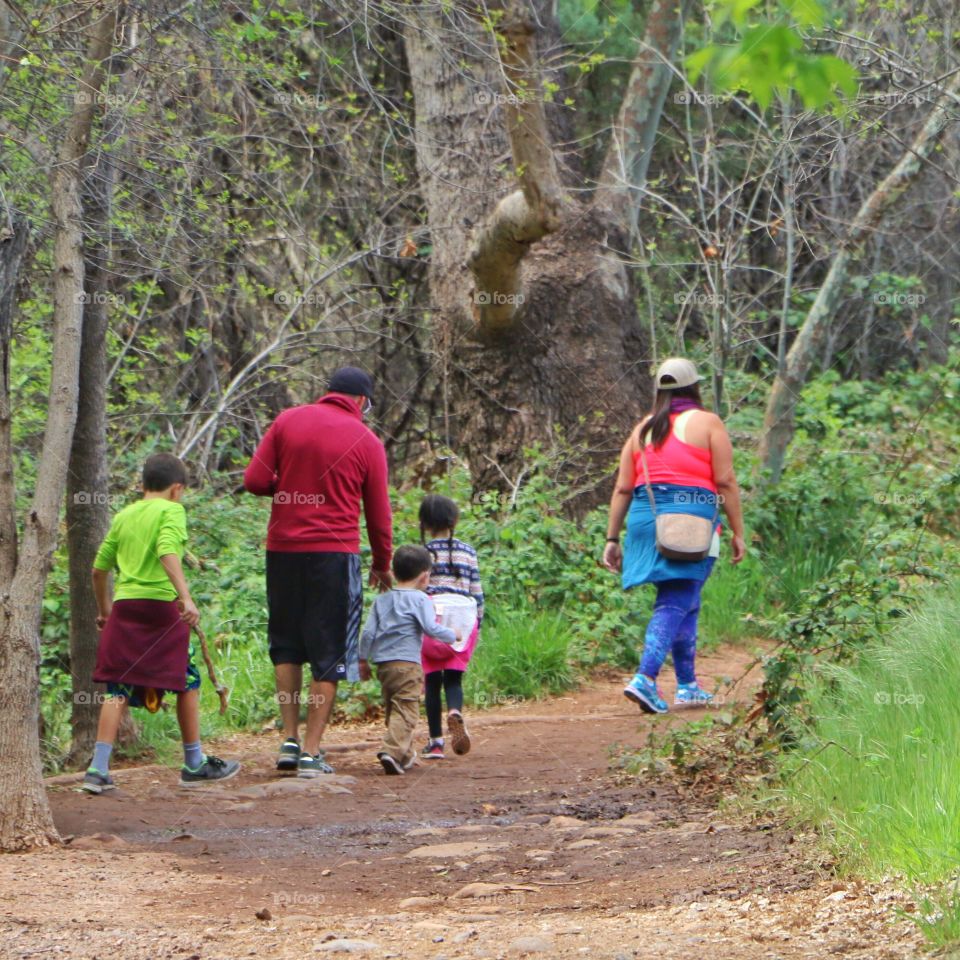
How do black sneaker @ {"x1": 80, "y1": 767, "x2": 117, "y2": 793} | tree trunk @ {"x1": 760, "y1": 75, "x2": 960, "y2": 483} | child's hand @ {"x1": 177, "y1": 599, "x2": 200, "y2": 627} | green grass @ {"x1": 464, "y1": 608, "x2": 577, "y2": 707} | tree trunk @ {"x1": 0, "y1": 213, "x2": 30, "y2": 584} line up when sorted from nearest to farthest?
tree trunk @ {"x1": 0, "y1": 213, "x2": 30, "y2": 584} < black sneaker @ {"x1": 80, "y1": 767, "x2": 117, "y2": 793} < child's hand @ {"x1": 177, "y1": 599, "x2": 200, "y2": 627} < green grass @ {"x1": 464, "y1": 608, "x2": 577, "y2": 707} < tree trunk @ {"x1": 760, "y1": 75, "x2": 960, "y2": 483}

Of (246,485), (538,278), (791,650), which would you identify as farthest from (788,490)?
(246,485)

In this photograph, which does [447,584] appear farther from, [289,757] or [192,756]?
[192,756]

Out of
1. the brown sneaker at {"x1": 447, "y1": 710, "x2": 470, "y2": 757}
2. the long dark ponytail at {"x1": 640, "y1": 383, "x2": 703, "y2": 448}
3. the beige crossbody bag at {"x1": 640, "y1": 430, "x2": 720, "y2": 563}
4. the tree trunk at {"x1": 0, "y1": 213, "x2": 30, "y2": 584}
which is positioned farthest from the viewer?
the long dark ponytail at {"x1": 640, "y1": 383, "x2": 703, "y2": 448}

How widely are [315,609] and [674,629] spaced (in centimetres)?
220

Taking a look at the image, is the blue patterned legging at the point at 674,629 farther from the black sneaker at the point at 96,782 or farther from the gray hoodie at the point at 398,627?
the black sneaker at the point at 96,782

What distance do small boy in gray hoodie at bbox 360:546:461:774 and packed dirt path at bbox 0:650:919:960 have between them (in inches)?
7.2

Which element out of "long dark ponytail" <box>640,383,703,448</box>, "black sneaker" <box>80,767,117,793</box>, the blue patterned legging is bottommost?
"black sneaker" <box>80,767,117,793</box>

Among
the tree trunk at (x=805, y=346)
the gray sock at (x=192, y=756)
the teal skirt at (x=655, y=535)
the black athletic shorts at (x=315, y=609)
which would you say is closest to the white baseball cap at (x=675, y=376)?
the teal skirt at (x=655, y=535)

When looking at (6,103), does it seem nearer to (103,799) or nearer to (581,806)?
(103,799)

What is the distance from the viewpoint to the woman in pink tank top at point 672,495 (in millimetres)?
7953

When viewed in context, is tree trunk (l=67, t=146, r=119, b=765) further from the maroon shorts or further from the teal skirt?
the teal skirt

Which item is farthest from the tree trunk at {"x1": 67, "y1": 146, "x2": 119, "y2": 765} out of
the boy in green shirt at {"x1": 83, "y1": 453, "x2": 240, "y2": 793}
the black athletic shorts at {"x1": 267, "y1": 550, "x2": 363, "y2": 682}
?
the black athletic shorts at {"x1": 267, "y1": 550, "x2": 363, "y2": 682}

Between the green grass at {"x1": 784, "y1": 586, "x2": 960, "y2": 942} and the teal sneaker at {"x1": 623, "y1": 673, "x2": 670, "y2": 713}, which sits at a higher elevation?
the green grass at {"x1": 784, "y1": 586, "x2": 960, "y2": 942}

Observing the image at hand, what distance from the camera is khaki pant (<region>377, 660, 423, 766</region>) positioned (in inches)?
283
